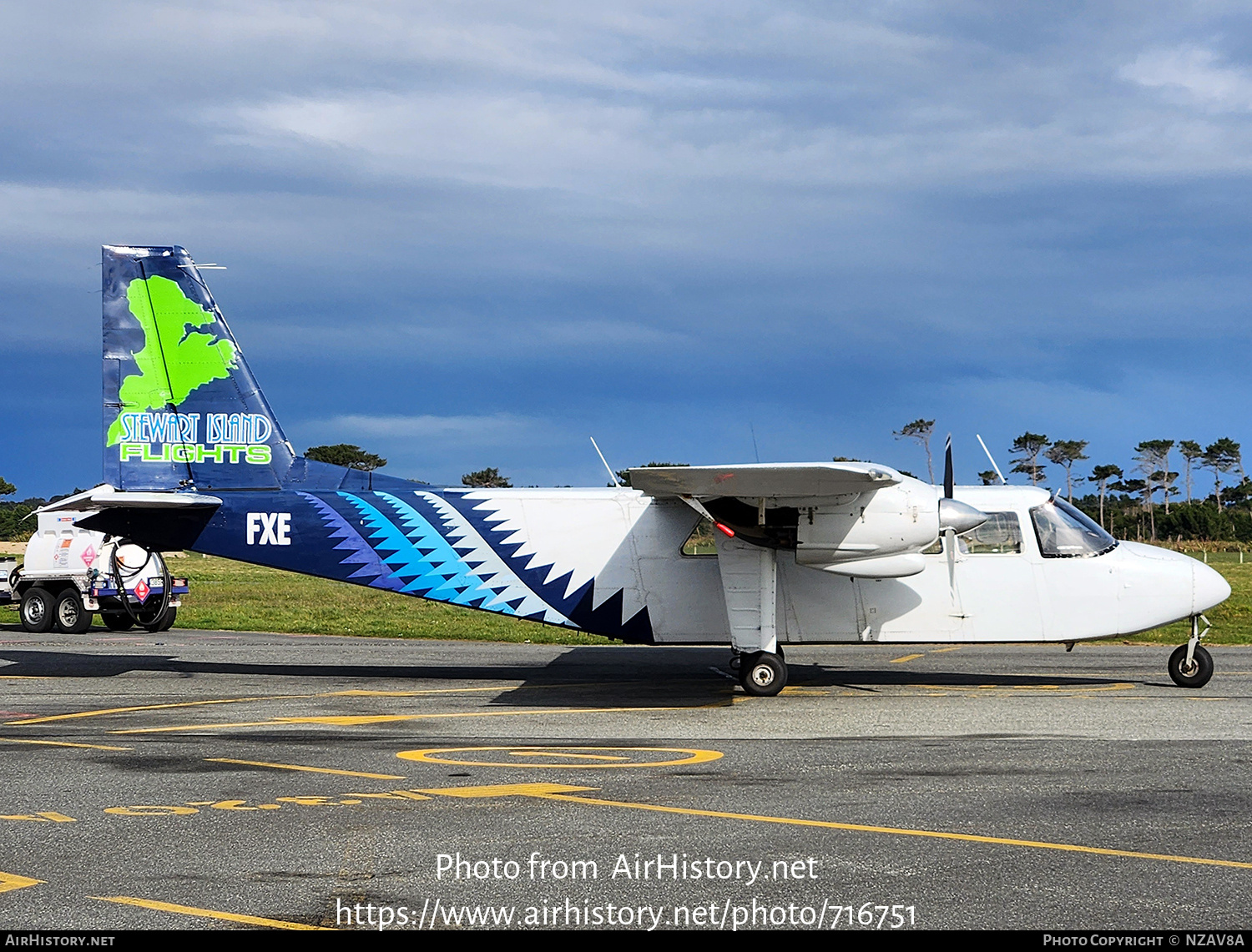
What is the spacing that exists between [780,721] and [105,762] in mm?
7042

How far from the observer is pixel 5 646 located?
22.8 meters

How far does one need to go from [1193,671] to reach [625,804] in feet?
33.5

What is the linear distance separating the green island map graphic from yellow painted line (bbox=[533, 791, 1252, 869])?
34.8 feet

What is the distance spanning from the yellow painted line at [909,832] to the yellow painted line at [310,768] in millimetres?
1542

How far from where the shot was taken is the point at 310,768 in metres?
9.98

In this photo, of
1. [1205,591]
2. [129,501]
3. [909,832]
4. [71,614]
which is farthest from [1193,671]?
[71,614]

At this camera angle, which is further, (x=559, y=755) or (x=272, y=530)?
(x=272, y=530)

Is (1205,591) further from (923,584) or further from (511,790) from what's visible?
(511,790)

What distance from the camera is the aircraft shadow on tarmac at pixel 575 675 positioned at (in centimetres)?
1541

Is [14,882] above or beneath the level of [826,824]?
above

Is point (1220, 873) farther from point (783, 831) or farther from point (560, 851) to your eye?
point (560, 851)

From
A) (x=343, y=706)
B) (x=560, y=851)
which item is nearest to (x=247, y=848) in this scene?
(x=560, y=851)

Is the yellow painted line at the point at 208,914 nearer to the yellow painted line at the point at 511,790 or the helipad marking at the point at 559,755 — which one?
the yellow painted line at the point at 511,790

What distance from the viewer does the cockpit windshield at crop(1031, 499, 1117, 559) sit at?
15.3 meters
